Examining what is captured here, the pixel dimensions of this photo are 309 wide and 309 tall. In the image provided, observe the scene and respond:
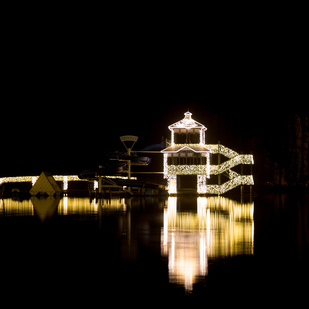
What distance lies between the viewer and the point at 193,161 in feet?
154

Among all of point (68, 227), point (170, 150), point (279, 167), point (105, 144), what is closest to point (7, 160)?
point (105, 144)

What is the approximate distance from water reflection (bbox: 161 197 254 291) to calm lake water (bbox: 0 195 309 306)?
25mm

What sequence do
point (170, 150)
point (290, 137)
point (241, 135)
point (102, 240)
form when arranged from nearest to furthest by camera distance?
point (102, 240) < point (170, 150) < point (290, 137) < point (241, 135)

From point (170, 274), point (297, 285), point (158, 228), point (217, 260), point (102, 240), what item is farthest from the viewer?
point (158, 228)

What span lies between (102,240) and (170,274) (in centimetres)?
529

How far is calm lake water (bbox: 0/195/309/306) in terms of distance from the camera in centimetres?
812

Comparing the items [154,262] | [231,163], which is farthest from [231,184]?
[154,262]

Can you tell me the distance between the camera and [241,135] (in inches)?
2933

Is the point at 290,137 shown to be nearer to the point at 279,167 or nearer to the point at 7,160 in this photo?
the point at 279,167

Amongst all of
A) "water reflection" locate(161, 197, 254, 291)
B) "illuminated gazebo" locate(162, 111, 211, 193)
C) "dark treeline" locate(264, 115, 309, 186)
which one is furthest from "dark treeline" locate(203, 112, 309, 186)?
"water reflection" locate(161, 197, 254, 291)

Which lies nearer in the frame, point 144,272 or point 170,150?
point 144,272

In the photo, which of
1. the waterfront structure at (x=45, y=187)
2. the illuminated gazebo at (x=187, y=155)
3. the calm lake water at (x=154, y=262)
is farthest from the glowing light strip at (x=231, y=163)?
the calm lake water at (x=154, y=262)

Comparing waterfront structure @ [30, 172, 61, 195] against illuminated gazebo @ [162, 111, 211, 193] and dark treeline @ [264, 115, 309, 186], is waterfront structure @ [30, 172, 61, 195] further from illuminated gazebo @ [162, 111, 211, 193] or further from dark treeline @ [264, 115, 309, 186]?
dark treeline @ [264, 115, 309, 186]

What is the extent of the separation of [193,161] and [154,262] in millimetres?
36421
